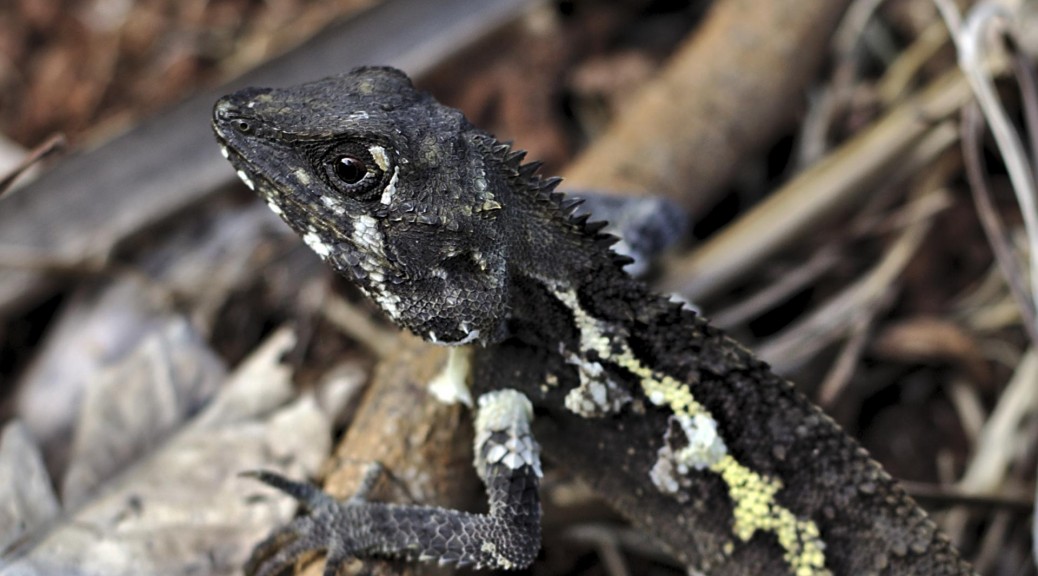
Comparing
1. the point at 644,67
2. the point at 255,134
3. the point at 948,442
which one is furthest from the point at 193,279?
the point at 948,442

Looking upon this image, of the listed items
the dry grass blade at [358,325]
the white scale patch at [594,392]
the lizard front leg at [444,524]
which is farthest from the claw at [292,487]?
the dry grass blade at [358,325]

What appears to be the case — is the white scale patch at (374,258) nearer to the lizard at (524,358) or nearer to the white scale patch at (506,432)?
the lizard at (524,358)

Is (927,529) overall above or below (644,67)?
below

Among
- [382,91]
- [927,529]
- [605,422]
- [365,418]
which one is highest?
[382,91]

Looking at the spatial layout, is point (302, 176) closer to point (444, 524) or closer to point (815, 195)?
point (444, 524)

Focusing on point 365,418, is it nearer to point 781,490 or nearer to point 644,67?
point 781,490

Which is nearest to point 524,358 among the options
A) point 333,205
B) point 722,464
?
point 722,464

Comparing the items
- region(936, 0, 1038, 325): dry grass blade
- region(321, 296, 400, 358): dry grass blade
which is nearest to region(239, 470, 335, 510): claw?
region(321, 296, 400, 358): dry grass blade

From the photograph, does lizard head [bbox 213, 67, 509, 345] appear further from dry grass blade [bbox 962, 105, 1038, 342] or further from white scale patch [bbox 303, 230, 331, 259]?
dry grass blade [bbox 962, 105, 1038, 342]
